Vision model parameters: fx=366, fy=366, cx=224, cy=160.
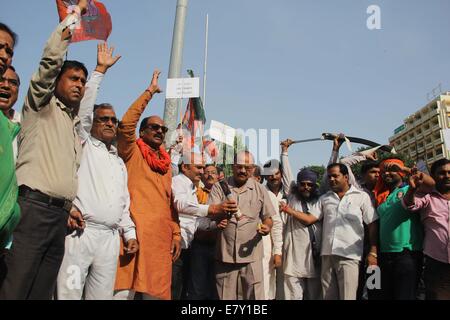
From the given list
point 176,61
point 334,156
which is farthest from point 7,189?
point 176,61

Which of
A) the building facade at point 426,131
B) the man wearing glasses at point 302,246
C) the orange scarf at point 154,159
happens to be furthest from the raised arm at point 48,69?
the building facade at point 426,131

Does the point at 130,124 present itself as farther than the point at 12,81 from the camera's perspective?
Yes

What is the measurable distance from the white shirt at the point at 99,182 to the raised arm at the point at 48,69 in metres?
0.50

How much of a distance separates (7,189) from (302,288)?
11.2 feet

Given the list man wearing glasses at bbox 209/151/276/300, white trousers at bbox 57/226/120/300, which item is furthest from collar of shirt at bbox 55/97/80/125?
man wearing glasses at bbox 209/151/276/300

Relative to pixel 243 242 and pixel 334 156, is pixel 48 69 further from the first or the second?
pixel 334 156

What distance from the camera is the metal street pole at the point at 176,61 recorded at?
20.0 ft

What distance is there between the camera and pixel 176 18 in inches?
286

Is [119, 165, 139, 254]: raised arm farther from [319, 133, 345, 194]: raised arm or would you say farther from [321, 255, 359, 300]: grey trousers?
[319, 133, 345, 194]: raised arm

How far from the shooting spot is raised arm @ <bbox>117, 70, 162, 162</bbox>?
3215mm

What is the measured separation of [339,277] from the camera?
3.97 meters

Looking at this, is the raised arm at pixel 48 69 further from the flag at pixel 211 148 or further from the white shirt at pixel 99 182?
the flag at pixel 211 148

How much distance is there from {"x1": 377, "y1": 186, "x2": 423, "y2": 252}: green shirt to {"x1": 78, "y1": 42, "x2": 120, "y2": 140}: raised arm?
10.4 ft
